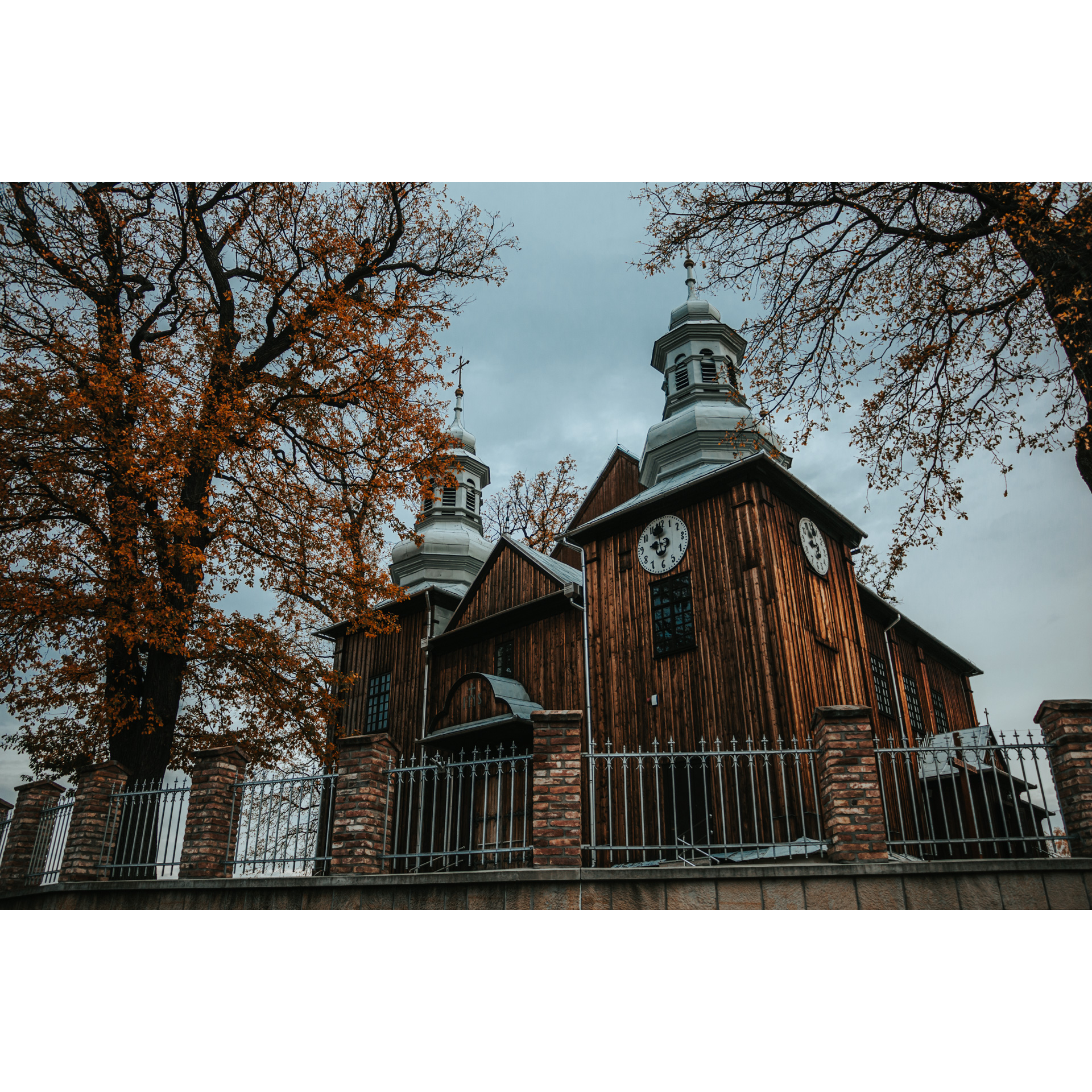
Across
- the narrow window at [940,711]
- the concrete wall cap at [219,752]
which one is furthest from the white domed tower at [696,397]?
the concrete wall cap at [219,752]

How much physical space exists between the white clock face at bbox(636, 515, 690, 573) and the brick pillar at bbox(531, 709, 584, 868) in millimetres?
7229

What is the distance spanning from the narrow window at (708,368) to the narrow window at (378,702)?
10.3m

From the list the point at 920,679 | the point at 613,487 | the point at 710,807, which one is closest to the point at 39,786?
the point at 710,807

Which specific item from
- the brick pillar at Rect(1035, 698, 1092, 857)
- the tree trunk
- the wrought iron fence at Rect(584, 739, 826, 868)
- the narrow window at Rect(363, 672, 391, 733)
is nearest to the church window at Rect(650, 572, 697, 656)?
the wrought iron fence at Rect(584, 739, 826, 868)

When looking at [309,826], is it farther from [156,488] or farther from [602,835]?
[602,835]

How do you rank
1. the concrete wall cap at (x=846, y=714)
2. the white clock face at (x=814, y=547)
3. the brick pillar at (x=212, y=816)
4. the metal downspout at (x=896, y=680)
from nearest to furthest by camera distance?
the concrete wall cap at (x=846, y=714) < the brick pillar at (x=212, y=816) < the white clock face at (x=814, y=547) < the metal downspout at (x=896, y=680)

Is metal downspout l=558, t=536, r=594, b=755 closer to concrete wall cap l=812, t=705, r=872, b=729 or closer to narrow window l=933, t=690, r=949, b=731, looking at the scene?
concrete wall cap l=812, t=705, r=872, b=729

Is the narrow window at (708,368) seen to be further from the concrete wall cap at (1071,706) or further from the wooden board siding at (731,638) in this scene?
the concrete wall cap at (1071,706)

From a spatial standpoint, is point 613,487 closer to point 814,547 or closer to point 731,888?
point 814,547

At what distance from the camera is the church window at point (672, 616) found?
14.7 metres

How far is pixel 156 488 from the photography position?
471 inches

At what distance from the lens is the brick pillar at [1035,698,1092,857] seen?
24.7 ft

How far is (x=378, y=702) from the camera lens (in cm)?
2162

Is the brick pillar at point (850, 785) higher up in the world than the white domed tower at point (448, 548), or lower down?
lower down
